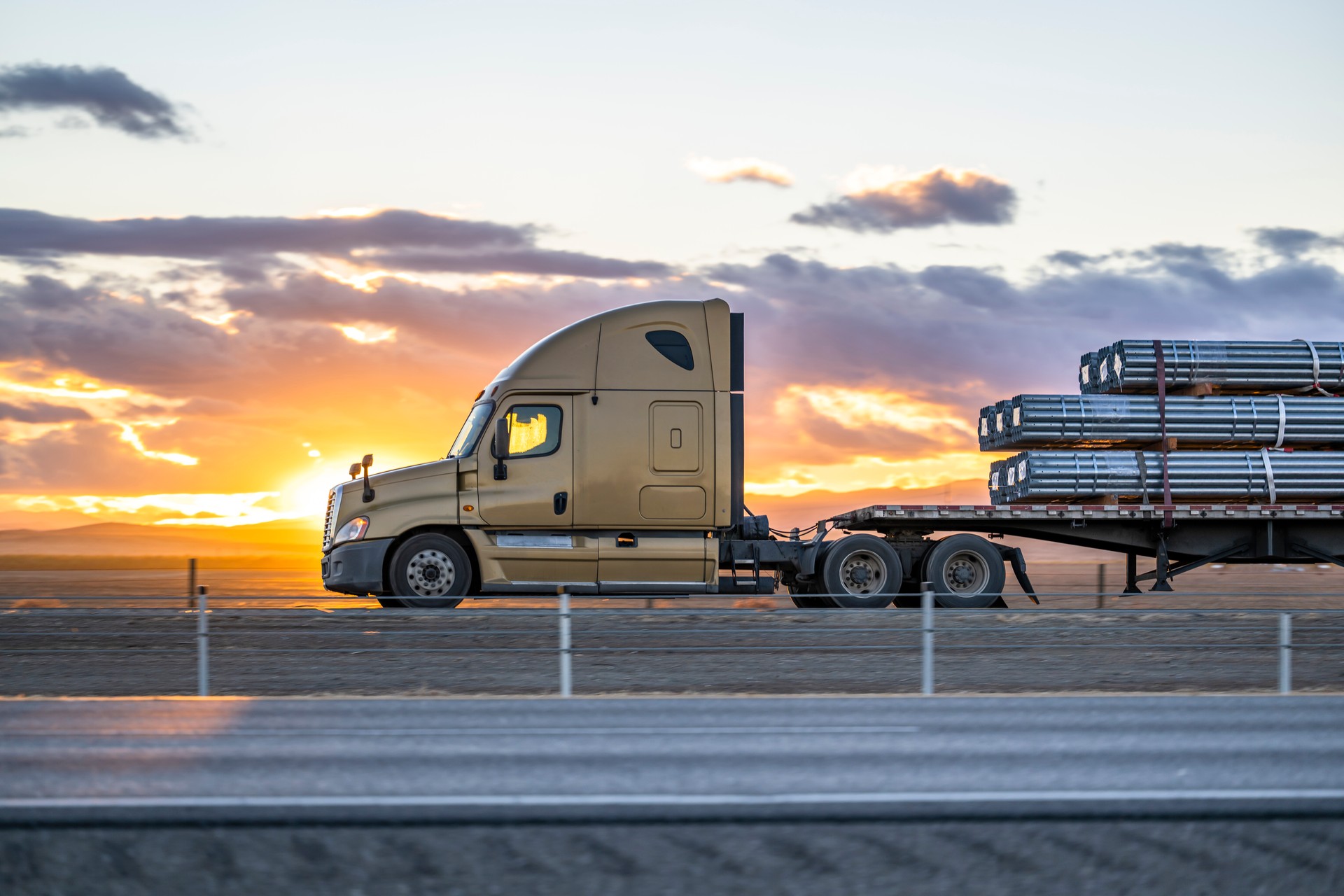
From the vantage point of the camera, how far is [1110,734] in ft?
32.0

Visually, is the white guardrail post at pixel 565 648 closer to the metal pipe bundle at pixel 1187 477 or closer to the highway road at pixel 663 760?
the highway road at pixel 663 760

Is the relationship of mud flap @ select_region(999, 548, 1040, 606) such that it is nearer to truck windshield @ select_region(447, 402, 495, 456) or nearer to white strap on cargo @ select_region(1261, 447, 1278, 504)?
white strap on cargo @ select_region(1261, 447, 1278, 504)

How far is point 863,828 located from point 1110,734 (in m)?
4.28

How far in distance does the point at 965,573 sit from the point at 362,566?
8482 mm

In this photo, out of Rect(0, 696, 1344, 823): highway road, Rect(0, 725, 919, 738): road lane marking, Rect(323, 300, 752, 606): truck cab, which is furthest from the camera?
Rect(323, 300, 752, 606): truck cab

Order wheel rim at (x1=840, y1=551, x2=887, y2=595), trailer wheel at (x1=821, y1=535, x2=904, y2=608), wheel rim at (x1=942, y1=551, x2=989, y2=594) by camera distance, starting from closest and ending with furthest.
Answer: trailer wheel at (x1=821, y1=535, x2=904, y2=608) → wheel rim at (x1=840, y1=551, x2=887, y2=595) → wheel rim at (x1=942, y1=551, x2=989, y2=594)

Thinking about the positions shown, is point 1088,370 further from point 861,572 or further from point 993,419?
point 861,572

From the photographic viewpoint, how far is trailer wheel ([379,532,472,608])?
1769cm

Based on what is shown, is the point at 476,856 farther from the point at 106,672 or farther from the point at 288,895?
the point at 106,672

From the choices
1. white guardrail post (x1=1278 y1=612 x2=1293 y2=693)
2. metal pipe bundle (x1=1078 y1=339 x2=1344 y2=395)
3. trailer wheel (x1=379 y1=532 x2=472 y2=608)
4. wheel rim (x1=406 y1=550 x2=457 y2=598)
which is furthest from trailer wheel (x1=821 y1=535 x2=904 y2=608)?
white guardrail post (x1=1278 y1=612 x2=1293 y2=693)

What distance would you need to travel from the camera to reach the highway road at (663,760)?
6598 millimetres

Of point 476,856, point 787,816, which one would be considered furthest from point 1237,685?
point 476,856

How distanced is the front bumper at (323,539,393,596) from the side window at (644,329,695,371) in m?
4.36

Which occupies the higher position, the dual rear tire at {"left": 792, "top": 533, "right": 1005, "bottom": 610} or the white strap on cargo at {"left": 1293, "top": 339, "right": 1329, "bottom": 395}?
the white strap on cargo at {"left": 1293, "top": 339, "right": 1329, "bottom": 395}
